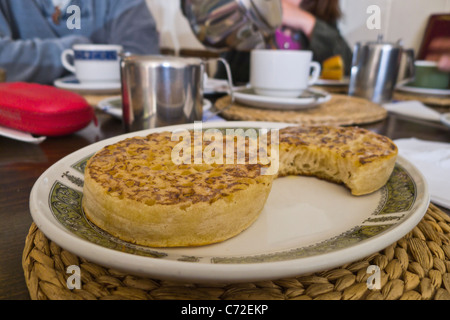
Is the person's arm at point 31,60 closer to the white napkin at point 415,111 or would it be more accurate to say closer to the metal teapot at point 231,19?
the metal teapot at point 231,19

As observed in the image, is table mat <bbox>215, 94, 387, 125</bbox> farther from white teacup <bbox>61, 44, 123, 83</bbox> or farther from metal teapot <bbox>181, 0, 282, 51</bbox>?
white teacup <bbox>61, 44, 123, 83</bbox>

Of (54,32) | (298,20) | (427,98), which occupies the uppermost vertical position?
(298,20)

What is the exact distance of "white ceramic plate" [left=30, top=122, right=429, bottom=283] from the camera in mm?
381

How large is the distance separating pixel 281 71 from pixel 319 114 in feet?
0.81

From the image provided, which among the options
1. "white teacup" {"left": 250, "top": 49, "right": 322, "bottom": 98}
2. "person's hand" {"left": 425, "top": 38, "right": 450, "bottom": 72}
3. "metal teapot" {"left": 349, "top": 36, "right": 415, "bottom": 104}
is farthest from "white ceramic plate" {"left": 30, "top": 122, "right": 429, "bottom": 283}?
"person's hand" {"left": 425, "top": 38, "right": 450, "bottom": 72}

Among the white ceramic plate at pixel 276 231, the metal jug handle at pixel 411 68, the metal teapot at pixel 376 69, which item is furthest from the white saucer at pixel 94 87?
the metal jug handle at pixel 411 68

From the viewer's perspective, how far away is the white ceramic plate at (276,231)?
381 millimetres

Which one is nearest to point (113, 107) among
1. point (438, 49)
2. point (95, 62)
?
point (95, 62)

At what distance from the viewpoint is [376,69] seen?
1.73 metres

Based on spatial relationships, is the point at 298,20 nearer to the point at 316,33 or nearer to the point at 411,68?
the point at 316,33

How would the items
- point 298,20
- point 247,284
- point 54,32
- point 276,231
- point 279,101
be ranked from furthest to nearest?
1. point 298,20
2. point 54,32
3. point 279,101
4. point 276,231
5. point 247,284

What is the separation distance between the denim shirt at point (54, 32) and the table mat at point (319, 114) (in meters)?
1.28

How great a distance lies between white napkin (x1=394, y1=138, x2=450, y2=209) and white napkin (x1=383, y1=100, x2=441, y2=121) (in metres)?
0.46
